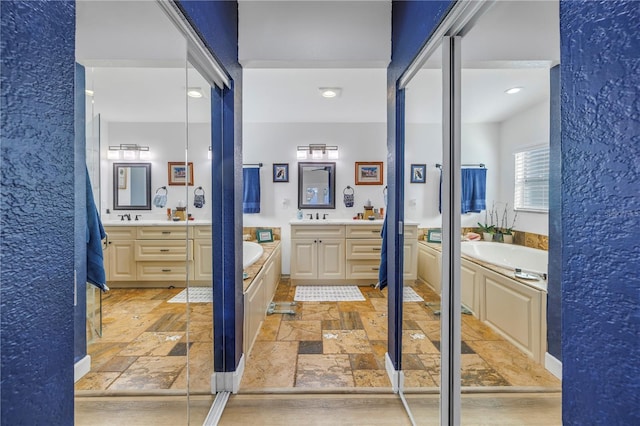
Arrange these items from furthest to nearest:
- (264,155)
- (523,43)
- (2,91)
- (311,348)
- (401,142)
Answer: (264,155)
(311,348)
(401,142)
(523,43)
(2,91)

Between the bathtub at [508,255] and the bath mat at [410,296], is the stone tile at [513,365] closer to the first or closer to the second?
the bathtub at [508,255]

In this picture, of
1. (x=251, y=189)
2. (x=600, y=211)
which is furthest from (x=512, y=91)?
(x=251, y=189)

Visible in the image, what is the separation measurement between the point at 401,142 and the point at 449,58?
656 millimetres

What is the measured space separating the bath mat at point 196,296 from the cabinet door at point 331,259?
8.55 feet

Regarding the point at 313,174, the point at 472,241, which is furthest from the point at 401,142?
the point at 313,174

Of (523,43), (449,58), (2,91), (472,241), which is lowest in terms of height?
(472,241)

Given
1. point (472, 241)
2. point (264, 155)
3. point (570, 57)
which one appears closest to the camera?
point (570, 57)

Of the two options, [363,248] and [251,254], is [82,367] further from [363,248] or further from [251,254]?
[363,248]

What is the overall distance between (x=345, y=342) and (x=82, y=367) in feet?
7.07

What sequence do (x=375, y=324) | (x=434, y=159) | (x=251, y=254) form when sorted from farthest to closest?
(x=251, y=254)
(x=375, y=324)
(x=434, y=159)

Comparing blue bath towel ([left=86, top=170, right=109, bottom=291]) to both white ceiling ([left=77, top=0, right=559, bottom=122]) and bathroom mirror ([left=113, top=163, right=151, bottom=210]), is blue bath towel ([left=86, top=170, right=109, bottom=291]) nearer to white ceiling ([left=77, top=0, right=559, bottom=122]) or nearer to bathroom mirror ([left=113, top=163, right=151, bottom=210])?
bathroom mirror ([left=113, top=163, right=151, bottom=210])

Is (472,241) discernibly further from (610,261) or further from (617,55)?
(617,55)

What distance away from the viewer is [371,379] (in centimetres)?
207

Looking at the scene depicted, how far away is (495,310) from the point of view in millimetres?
1115
